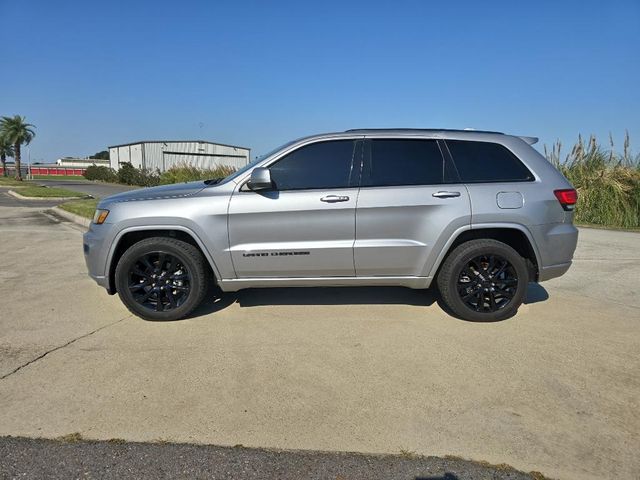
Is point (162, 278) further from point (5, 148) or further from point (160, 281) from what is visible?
point (5, 148)

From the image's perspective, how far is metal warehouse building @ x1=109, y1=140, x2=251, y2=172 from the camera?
47875 mm

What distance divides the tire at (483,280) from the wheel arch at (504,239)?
0.09 m

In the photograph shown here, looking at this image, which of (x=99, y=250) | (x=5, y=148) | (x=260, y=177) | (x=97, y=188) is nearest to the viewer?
(x=260, y=177)

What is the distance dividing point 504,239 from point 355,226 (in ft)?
5.41

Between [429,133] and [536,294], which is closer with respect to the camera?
[429,133]

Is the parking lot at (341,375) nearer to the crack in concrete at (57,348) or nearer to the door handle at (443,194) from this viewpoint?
the crack in concrete at (57,348)

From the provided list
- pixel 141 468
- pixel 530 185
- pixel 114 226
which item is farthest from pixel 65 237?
pixel 530 185

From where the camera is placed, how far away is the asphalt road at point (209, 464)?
→ 7.19 feet

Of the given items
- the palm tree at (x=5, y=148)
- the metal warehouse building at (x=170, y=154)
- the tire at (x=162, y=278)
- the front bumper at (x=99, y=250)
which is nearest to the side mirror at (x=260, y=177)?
Answer: the tire at (x=162, y=278)

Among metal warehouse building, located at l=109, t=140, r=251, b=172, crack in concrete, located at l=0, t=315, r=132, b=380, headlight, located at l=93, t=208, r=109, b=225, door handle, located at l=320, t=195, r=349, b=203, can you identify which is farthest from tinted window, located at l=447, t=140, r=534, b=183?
metal warehouse building, located at l=109, t=140, r=251, b=172

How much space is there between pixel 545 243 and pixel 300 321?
102 inches

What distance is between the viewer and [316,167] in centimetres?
426

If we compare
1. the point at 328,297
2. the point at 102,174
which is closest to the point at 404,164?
the point at 328,297

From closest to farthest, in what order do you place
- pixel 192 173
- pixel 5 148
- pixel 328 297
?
pixel 328 297, pixel 192 173, pixel 5 148
